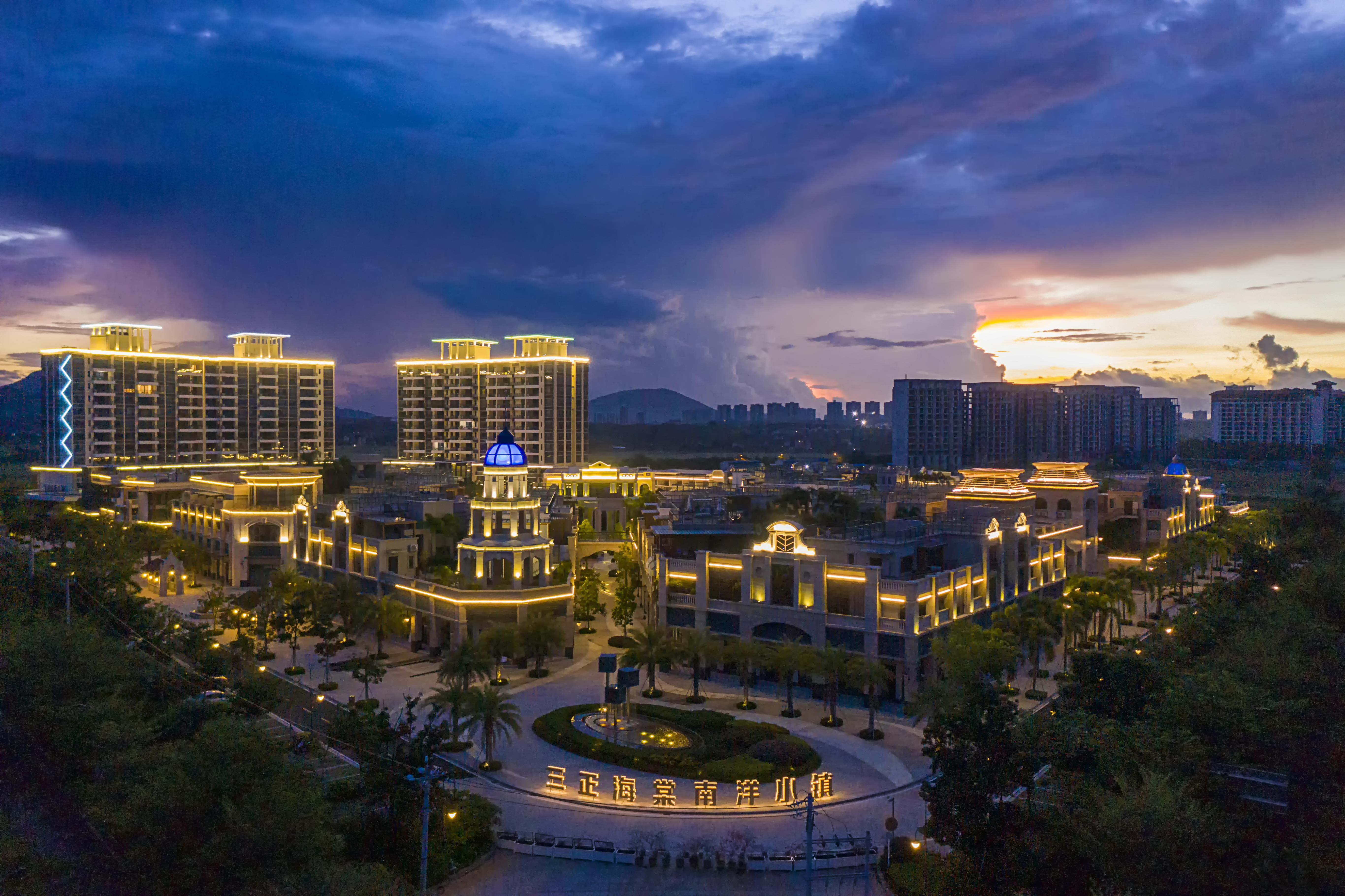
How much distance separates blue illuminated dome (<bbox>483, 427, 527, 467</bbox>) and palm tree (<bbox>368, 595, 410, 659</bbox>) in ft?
28.9

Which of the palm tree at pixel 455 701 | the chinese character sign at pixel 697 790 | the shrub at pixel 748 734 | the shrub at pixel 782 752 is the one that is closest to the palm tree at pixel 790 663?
the shrub at pixel 748 734

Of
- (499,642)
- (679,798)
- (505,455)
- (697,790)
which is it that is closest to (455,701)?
(679,798)

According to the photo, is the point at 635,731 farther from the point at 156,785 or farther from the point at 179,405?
the point at 179,405

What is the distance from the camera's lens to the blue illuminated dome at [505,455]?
4781 cm

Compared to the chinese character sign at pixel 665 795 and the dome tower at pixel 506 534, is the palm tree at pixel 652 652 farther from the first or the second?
the dome tower at pixel 506 534

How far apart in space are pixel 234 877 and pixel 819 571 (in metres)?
27.7

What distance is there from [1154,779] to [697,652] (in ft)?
70.3

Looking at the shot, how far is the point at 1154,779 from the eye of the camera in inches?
782

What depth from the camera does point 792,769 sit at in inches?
1191

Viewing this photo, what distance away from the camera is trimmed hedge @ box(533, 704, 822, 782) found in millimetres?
30188

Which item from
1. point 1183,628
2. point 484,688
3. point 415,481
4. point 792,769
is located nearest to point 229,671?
point 484,688

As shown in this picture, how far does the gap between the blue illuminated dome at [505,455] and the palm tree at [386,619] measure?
8824mm

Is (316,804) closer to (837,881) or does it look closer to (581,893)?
(581,893)

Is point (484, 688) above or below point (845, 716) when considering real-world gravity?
above
